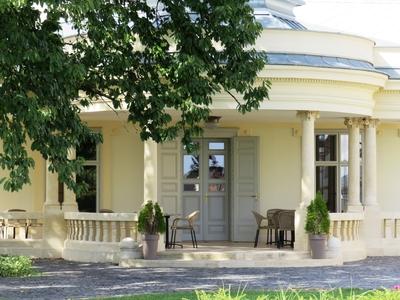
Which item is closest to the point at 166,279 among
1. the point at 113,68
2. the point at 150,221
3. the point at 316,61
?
the point at 150,221

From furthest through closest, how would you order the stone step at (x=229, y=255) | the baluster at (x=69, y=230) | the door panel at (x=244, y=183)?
the door panel at (x=244, y=183) < the baluster at (x=69, y=230) < the stone step at (x=229, y=255)

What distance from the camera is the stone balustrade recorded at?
18.7 m

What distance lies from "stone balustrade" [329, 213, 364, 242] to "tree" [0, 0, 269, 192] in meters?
5.29

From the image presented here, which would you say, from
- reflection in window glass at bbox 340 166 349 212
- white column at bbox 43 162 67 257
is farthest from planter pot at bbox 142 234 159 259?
reflection in window glass at bbox 340 166 349 212

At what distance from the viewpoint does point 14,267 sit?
51.5ft

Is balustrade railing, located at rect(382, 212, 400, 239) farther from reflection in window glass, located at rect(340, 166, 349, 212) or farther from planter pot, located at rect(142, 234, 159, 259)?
planter pot, located at rect(142, 234, 159, 259)

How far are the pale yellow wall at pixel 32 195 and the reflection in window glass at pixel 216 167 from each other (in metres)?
3.98

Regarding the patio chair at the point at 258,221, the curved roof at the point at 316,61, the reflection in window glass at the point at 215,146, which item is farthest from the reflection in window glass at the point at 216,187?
the curved roof at the point at 316,61

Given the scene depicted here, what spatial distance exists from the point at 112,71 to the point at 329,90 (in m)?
6.10

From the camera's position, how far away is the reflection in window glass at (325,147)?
22109 millimetres

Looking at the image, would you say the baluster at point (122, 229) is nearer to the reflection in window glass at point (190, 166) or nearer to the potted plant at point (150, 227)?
the potted plant at point (150, 227)

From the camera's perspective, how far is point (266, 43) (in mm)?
18266

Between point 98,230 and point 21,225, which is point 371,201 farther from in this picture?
point 21,225

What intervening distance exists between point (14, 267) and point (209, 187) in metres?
6.91
